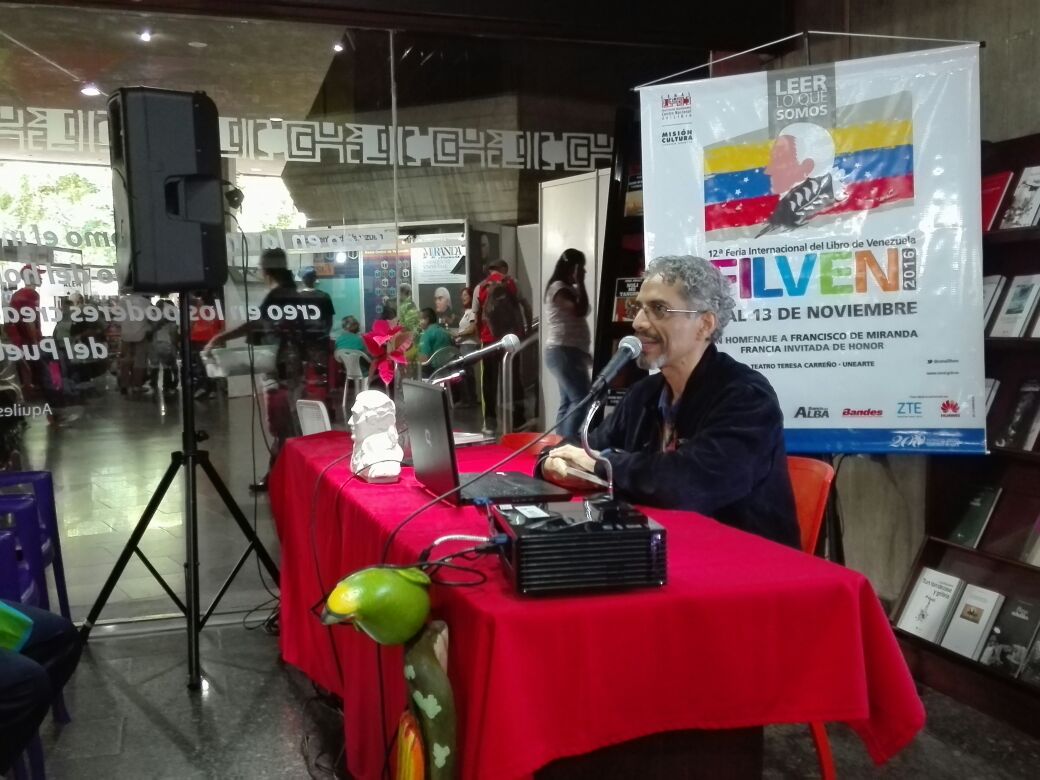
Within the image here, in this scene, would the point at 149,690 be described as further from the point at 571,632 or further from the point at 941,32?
the point at 941,32

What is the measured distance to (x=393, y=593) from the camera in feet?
4.42

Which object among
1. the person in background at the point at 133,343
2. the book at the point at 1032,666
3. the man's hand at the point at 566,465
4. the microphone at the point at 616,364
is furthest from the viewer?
the person in background at the point at 133,343

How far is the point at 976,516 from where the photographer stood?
300 centimetres

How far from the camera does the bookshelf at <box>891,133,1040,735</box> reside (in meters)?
2.76

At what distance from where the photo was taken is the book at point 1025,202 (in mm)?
2760

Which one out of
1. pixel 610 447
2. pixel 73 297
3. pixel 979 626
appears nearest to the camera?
pixel 610 447

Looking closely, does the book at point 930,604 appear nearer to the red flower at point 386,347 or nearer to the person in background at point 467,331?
the red flower at point 386,347

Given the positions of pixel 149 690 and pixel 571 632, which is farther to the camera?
pixel 149 690

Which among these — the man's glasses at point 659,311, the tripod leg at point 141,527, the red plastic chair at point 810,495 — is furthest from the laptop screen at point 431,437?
the tripod leg at point 141,527

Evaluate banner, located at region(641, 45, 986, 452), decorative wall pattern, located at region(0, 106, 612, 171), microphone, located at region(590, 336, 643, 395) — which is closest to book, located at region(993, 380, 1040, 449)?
banner, located at region(641, 45, 986, 452)

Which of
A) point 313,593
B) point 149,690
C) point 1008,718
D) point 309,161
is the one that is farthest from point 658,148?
point 149,690

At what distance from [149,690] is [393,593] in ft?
6.57

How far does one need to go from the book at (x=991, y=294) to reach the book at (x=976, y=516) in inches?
21.5

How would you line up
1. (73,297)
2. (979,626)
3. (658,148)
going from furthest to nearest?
(73,297), (658,148), (979,626)
